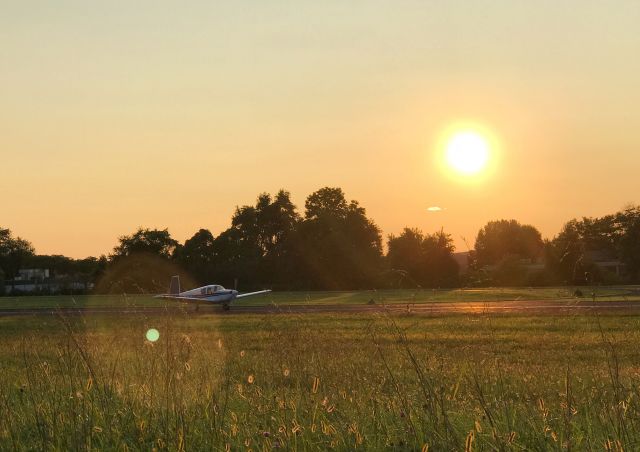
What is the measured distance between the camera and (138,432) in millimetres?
5910

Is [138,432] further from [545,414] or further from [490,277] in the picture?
[490,277]

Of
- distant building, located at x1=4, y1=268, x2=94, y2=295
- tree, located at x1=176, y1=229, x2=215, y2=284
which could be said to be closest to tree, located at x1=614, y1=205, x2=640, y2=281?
tree, located at x1=176, y1=229, x2=215, y2=284

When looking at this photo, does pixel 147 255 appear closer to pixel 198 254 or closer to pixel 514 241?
pixel 198 254

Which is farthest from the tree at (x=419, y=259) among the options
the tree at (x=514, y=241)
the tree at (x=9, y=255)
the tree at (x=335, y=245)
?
the tree at (x=9, y=255)

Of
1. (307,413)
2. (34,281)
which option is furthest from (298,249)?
(307,413)

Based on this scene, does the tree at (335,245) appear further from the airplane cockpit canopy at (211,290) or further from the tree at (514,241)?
the airplane cockpit canopy at (211,290)

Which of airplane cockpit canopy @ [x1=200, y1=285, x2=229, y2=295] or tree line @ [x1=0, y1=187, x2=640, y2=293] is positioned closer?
airplane cockpit canopy @ [x1=200, y1=285, x2=229, y2=295]

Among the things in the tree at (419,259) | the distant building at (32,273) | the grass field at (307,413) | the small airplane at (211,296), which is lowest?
the grass field at (307,413)

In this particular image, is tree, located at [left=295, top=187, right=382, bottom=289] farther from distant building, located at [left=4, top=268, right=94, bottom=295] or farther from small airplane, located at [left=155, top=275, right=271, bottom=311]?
small airplane, located at [left=155, top=275, right=271, bottom=311]

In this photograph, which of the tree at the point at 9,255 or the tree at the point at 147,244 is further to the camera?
the tree at the point at 9,255

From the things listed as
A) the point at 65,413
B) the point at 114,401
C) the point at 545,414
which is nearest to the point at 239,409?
the point at 114,401

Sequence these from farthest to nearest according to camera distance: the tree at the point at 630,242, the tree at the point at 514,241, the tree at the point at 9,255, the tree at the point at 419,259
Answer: the tree at the point at 9,255 → the tree at the point at 514,241 → the tree at the point at 630,242 → the tree at the point at 419,259

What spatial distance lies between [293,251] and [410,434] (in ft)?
314

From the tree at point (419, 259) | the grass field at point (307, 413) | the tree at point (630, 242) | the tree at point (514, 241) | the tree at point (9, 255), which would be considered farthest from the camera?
the tree at point (9, 255)
